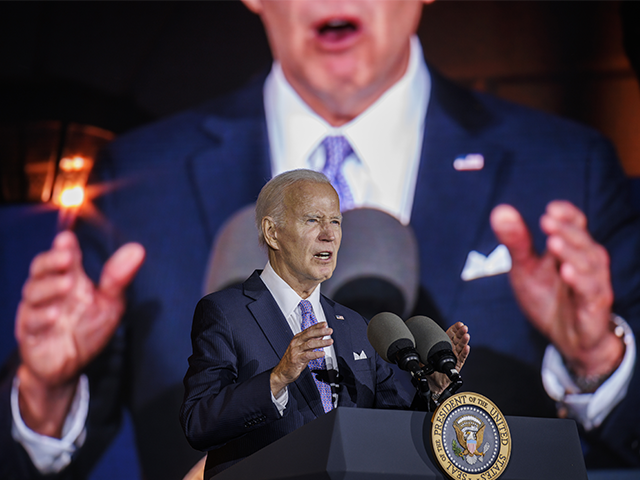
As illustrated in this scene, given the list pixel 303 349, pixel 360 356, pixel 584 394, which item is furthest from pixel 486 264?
pixel 303 349

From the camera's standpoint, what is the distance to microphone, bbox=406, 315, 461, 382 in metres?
1.47

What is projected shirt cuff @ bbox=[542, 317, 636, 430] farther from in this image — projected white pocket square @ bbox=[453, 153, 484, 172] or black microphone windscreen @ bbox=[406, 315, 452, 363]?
black microphone windscreen @ bbox=[406, 315, 452, 363]

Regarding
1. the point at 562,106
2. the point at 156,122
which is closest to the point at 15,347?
the point at 156,122

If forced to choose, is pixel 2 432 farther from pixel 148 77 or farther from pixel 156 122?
pixel 148 77

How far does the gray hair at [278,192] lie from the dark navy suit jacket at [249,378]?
18cm

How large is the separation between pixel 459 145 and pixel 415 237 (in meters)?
0.66

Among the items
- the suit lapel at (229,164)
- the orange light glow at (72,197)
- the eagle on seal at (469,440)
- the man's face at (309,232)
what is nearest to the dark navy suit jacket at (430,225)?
the suit lapel at (229,164)

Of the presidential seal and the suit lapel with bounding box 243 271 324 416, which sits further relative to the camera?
the suit lapel with bounding box 243 271 324 416

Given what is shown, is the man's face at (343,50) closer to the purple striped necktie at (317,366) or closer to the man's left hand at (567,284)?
the man's left hand at (567,284)

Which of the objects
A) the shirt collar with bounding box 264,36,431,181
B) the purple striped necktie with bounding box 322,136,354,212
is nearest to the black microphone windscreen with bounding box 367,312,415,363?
the purple striped necktie with bounding box 322,136,354,212

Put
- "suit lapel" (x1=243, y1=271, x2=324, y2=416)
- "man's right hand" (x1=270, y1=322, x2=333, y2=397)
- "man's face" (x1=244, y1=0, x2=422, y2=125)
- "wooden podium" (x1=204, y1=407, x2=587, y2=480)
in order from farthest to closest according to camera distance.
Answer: "man's face" (x1=244, y1=0, x2=422, y2=125) → "suit lapel" (x1=243, y1=271, x2=324, y2=416) → "man's right hand" (x1=270, y1=322, x2=333, y2=397) → "wooden podium" (x1=204, y1=407, x2=587, y2=480)

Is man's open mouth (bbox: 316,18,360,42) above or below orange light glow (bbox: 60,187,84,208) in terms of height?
above

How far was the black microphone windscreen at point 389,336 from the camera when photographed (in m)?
1.51

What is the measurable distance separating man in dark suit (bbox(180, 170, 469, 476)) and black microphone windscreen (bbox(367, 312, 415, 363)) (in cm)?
18
